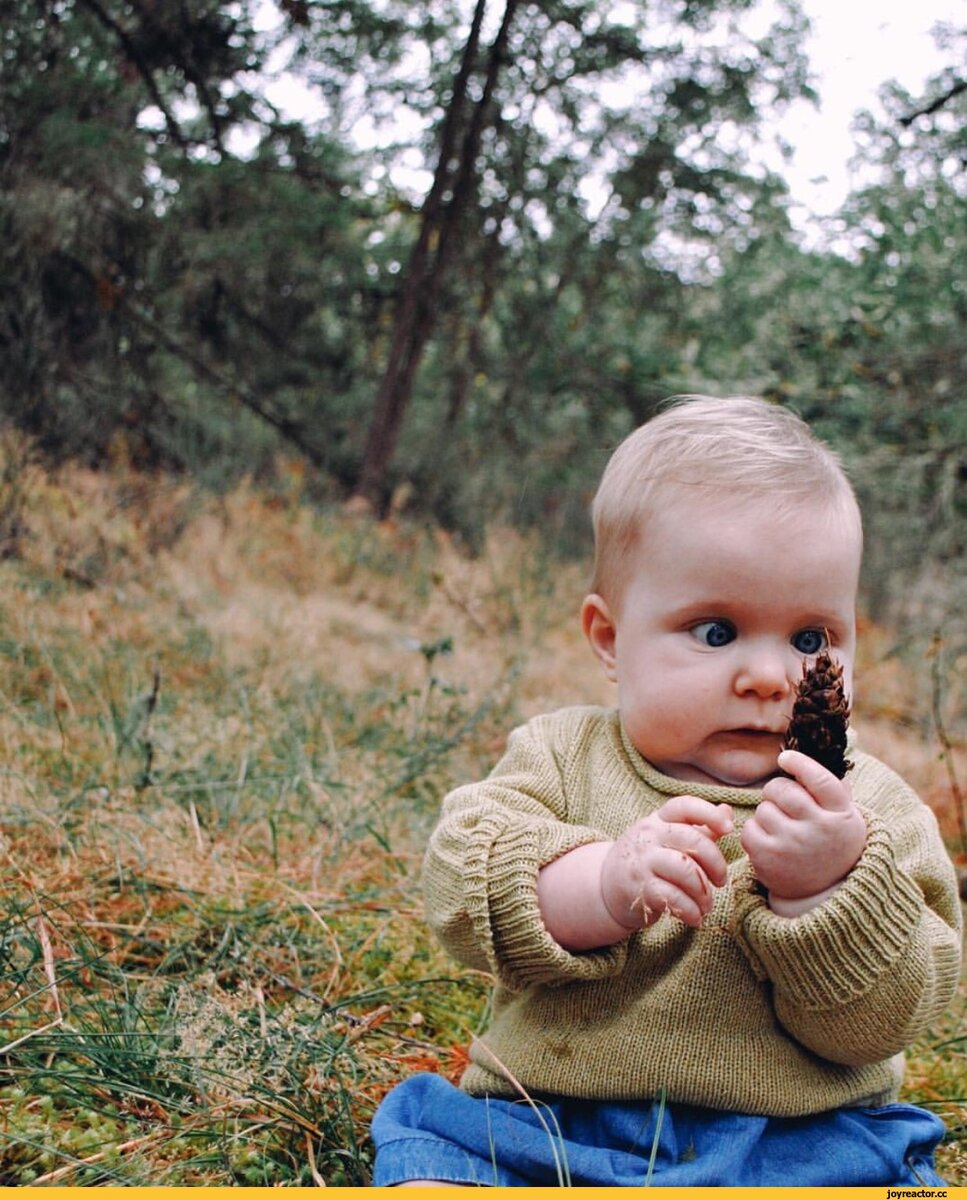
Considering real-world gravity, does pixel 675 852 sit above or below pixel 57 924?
above

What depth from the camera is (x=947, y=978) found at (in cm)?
147

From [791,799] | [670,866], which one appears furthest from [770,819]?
[670,866]

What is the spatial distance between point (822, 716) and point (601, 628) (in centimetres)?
50

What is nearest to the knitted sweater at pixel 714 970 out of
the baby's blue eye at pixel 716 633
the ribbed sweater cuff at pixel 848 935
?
the ribbed sweater cuff at pixel 848 935

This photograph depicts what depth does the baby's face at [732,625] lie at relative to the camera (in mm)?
1490

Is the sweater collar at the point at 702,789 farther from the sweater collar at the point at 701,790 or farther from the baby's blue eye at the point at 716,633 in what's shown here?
the baby's blue eye at the point at 716,633

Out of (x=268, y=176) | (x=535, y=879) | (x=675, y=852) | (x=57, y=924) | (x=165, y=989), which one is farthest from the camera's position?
(x=268, y=176)

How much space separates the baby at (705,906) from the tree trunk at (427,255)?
665cm

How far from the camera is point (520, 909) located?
144cm

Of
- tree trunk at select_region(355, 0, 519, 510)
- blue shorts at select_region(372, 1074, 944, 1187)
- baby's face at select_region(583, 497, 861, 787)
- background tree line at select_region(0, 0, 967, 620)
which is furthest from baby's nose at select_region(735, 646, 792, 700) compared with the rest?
tree trunk at select_region(355, 0, 519, 510)

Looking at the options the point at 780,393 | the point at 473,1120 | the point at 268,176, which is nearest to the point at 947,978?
the point at 473,1120

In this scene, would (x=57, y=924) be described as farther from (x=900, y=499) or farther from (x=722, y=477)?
(x=900, y=499)

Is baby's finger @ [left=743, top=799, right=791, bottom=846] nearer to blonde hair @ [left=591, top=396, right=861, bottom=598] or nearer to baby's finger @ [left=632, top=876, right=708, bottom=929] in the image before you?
baby's finger @ [left=632, top=876, right=708, bottom=929]

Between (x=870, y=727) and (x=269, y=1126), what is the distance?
14.0 feet
